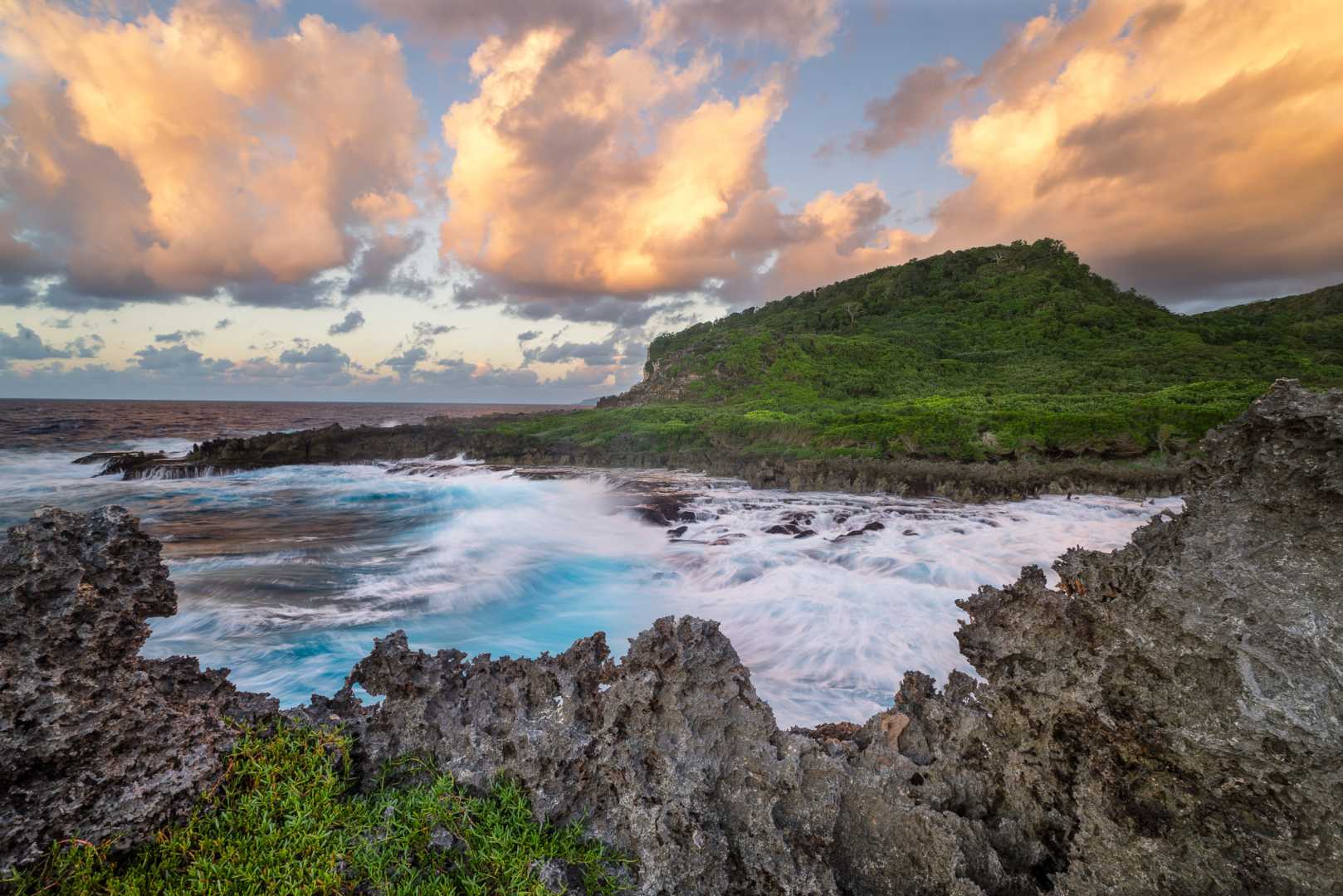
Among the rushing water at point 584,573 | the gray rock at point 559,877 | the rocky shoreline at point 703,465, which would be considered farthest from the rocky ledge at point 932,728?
the rocky shoreline at point 703,465

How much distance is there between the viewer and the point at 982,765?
131 inches

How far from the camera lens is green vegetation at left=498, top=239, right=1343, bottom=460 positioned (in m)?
21.6

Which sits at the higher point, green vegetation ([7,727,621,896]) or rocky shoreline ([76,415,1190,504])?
green vegetation ([7,727,621,896])

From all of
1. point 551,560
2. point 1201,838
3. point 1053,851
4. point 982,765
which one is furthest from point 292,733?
point 551,560

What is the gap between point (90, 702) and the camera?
3043 mm

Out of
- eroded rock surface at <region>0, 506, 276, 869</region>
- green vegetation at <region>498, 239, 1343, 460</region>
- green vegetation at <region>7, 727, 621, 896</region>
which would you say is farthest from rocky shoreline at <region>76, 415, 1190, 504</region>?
eroded rock surface at <region>0, 506, 276, 869</region>

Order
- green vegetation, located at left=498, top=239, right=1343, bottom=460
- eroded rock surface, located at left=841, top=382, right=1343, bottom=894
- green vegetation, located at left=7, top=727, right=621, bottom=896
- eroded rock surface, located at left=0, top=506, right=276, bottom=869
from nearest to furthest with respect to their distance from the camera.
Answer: eroded rock surface, located at left=841, top=382, right=1343, bottom=894 → green vegetation, located at left=7, top=727, right=621, bottom=896 → eroded rock surface, located at left=0, top=506, right=276, bottom=869 → green vegetation, located at left=498, top=239, right=1343, bottom=460

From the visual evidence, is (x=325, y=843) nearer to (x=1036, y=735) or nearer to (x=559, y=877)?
(x=559, y=877)

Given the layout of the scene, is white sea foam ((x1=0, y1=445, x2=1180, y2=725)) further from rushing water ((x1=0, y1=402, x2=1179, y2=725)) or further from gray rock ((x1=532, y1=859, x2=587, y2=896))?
gray rock ((x1=532, y1=859, x2=587, y2=896))

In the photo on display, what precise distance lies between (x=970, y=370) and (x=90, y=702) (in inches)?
1894

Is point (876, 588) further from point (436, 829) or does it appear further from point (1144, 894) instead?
point (436, 829)

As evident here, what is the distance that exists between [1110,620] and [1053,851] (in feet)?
4.03

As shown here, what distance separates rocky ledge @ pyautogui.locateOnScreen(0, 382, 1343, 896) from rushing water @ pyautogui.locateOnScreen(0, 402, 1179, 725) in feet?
11.8

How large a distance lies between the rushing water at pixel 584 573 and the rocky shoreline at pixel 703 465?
3.14 feet
